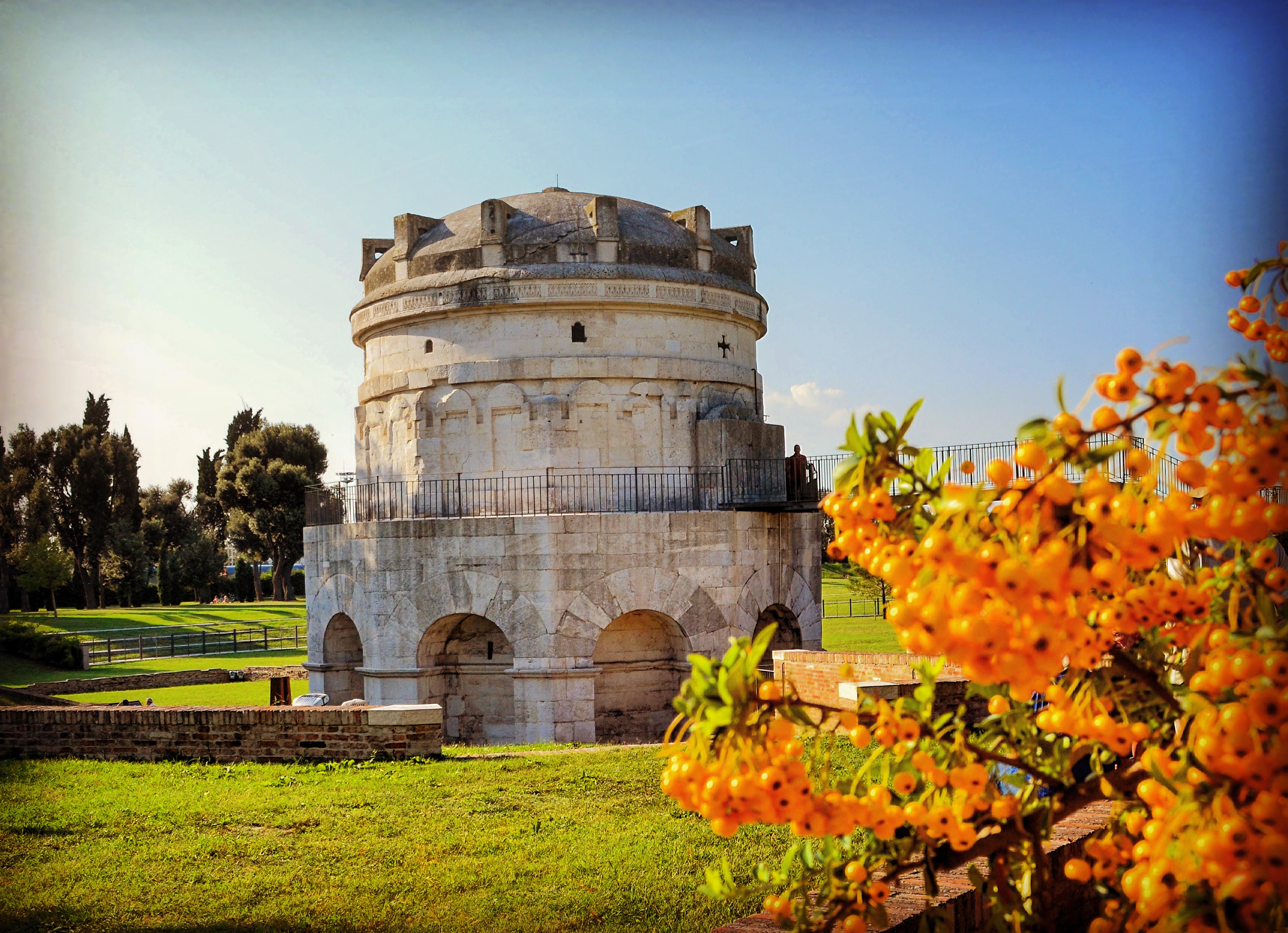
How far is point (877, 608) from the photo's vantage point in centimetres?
4866

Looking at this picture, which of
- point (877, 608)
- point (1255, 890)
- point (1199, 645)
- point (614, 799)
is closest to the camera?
point (1255, 890)

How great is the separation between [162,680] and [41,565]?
66.2 ft

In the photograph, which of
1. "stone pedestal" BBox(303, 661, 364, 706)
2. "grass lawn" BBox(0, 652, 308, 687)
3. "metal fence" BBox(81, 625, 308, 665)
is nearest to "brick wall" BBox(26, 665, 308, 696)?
"grass lawn" BBox(0, 652, 308, 687)

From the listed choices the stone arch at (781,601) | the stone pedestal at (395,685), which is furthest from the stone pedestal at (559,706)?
the stone arch at (781,601)

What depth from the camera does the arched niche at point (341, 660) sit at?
2180 cm

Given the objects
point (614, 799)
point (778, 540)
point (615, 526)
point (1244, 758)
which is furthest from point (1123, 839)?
point (778, 540)

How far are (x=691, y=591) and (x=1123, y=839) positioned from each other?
16195 mm

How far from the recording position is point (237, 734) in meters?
13.0

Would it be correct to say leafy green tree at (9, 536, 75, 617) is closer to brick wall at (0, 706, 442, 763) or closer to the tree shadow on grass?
brick wall at (0, 706, 442, 763)

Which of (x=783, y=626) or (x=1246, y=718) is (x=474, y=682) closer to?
(x=783, y=626)

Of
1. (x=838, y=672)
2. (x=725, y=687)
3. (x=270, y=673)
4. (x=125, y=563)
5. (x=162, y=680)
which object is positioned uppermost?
(x=125, y=563)

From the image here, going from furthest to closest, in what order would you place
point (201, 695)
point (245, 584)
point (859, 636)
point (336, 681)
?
point (245, 584)
point (859, 636)
point (201, 695)
point (336, 681)

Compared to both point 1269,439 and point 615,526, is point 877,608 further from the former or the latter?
point 1269,439

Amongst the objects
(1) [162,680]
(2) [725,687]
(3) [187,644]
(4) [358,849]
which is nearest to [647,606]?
(4) [358,849]
